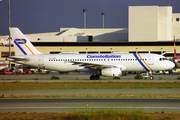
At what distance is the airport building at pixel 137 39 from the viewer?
70938mm

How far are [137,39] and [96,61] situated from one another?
43.4m

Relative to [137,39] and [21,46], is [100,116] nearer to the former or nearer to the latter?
[21,46]

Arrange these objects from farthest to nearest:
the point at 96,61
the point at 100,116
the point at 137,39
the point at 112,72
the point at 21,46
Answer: the point at 137,39 → the point at 21,46 → the point at 96,61 → the point at 112,72 → the point at 100,116

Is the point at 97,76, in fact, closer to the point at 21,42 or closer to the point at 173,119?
the point at 21,42

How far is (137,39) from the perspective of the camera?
7781 cm

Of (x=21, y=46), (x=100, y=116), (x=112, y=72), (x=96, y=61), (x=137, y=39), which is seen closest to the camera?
(x=100, y=116)

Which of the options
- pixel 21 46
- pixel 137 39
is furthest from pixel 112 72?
pixel 137 39

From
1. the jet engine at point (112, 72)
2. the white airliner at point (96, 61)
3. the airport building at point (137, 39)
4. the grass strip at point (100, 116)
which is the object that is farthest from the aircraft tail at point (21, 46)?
the airport building at point (137, 39)

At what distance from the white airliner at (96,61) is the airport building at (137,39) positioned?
33804 mm

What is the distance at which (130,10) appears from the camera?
252 feet

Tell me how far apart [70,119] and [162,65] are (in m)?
26.5

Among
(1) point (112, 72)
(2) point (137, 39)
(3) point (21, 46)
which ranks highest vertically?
(2) point (137, 39)

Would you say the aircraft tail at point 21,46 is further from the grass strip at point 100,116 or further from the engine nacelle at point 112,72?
the grass strip at point 100,116

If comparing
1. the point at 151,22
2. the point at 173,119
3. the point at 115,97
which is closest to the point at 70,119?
the point at 173,119
